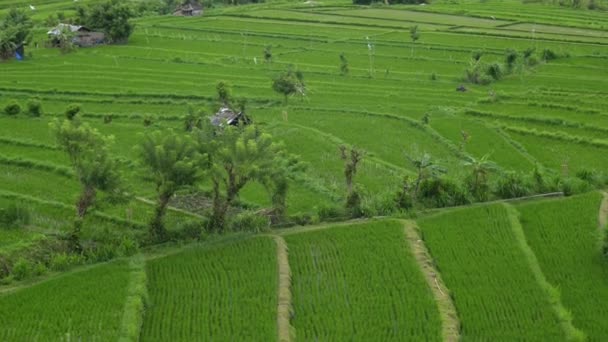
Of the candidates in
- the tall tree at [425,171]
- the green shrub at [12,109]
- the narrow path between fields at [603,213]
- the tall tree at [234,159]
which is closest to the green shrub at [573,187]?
the narrow path between fields at [603,213]

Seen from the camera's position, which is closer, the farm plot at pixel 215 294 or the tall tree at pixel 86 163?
the farm plot at pixel 215 294

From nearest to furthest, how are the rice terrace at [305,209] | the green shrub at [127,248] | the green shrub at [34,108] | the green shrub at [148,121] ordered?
the rice terrace at [305,209], the green shrub at [127,248], the green shrub at [148,121], the green shrub at [34,108]

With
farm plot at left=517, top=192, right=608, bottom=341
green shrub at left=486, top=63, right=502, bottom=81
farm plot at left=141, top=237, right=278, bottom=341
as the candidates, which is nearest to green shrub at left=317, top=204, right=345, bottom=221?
farm plot at left=141, top=237, right=278, bottom=341

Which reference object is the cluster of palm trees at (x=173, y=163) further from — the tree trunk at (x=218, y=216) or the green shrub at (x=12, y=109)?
the green shrub at (x=12, y=109)

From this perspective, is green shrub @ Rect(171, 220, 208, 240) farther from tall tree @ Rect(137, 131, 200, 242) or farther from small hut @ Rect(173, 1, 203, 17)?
small hut @ Rect(173, 1, 203, 17)

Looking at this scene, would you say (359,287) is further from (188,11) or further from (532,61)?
(188,11)

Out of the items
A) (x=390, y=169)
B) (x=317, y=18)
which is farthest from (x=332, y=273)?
(x=317, y=18)

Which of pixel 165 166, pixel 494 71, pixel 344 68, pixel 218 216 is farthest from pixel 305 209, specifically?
pixel 494 71
